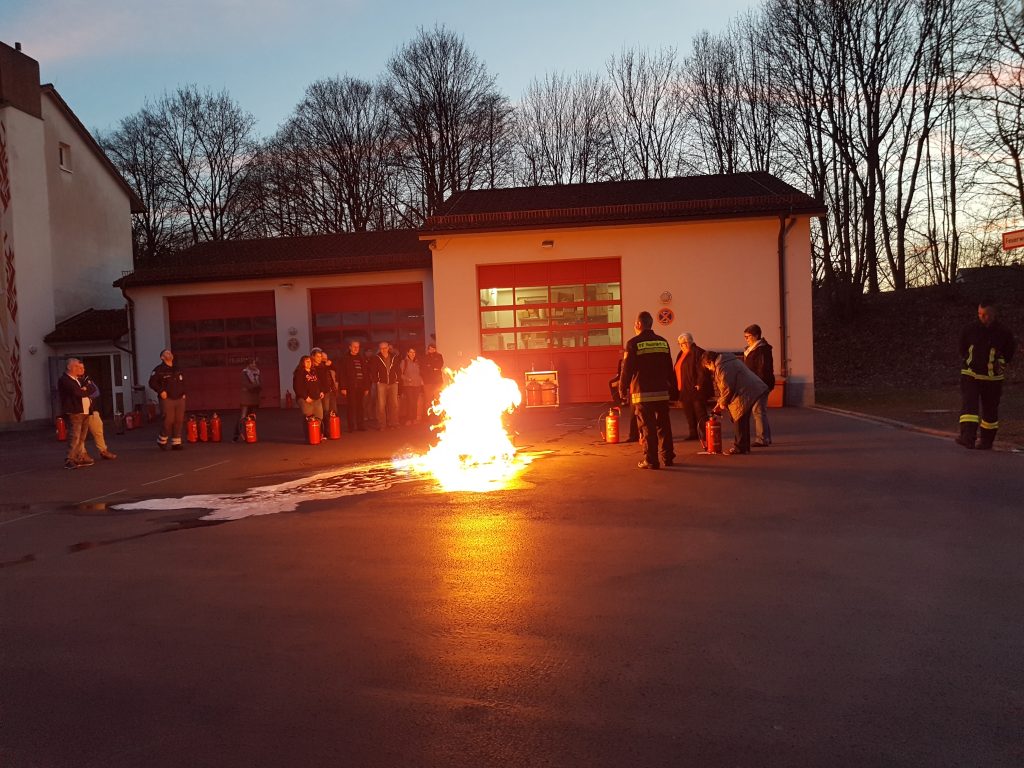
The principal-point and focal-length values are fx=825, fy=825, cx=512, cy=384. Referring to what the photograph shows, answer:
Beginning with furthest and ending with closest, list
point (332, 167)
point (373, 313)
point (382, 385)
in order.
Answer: point (332, 167), point (373, 313), point (382, 385)

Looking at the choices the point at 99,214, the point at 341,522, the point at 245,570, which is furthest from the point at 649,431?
the point at 99,214

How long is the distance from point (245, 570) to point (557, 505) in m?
3.46

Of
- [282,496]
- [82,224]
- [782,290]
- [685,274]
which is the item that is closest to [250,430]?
[282,496]

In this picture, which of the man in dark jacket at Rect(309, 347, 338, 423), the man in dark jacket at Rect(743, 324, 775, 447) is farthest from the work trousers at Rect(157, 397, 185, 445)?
the man in dark jacket at Rect(743, 324, 775, 447)

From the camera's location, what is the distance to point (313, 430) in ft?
53.5

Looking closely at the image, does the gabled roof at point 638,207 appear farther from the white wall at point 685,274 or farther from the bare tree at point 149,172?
the bare tree at point 149,172

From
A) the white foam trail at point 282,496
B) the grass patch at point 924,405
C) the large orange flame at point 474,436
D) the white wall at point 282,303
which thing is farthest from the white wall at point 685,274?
the white foam trail at point 282,496

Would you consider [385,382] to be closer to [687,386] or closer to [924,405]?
[687,386]

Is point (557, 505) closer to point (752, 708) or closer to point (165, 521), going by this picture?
point (165, 521)

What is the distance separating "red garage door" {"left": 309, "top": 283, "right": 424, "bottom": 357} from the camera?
25344 mm

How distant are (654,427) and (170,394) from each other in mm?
9577

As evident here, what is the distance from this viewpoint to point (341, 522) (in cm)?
848

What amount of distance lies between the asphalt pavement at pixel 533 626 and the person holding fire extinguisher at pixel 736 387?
1799 millimetres

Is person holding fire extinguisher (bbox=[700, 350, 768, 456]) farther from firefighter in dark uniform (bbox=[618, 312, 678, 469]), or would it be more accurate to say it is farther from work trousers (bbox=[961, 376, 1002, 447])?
work trousers (bbox=[961, 376, 1002, 447])
